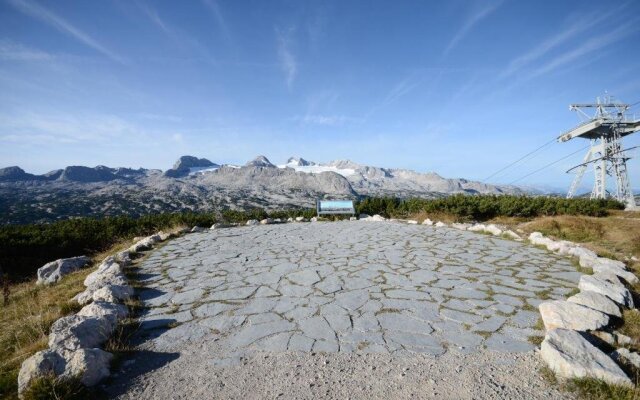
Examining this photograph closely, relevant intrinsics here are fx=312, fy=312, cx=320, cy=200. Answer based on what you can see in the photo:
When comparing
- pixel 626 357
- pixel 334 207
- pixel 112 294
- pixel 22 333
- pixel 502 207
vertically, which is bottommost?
pixel 22 333

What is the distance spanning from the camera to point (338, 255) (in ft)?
24.4

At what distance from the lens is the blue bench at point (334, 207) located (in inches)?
620

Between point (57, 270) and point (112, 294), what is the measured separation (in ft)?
14.9

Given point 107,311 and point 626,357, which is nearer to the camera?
point 626,357

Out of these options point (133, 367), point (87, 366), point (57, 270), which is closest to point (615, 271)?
point (133, 367)

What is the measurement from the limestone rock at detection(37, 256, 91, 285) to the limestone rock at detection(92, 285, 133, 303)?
3895mm

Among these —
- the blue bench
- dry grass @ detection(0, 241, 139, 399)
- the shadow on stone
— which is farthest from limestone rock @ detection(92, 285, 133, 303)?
the blue bench

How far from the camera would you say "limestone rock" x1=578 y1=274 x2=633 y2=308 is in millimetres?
4059

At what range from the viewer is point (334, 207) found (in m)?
16.0

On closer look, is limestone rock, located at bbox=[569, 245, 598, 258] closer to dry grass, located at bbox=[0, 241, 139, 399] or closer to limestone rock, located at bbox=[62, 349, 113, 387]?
limestone rock, located at bbox=[62, 349, 113, 387]

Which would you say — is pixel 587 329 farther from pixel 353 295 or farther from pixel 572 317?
pixel 353 295

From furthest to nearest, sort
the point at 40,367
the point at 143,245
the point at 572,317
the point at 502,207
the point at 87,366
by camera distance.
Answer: the point at 502,207, the point at 143,245, the point at 572,317, the point at 87,366, the point at 40,367

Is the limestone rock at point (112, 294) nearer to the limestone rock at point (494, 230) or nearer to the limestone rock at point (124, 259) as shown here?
the limestone rock at point (124, 259)

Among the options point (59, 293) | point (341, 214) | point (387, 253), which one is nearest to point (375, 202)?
point (341, 214)
